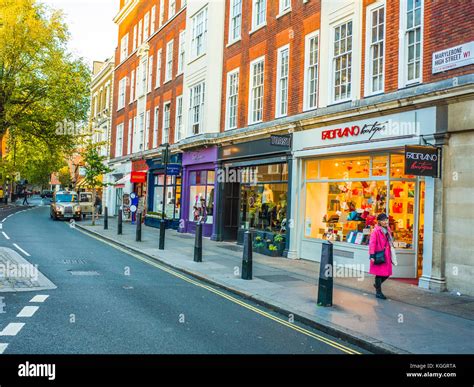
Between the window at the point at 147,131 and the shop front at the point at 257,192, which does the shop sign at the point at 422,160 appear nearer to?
the shop front at the point at 257,192

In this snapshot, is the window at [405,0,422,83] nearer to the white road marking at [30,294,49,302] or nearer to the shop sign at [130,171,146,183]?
the white road marking at [30,294,49,302]

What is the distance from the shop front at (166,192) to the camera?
82.3 ft

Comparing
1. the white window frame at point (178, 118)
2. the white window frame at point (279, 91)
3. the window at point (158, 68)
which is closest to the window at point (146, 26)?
the window at point (158, 68)

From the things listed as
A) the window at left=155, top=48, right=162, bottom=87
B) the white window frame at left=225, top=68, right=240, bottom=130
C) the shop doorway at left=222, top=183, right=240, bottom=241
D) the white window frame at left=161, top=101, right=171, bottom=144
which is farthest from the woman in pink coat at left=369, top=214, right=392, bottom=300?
the window at left=155, top=48, right=162, bottom=87

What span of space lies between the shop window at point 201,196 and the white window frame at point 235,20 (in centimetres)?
598

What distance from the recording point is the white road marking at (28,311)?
705 centimetres

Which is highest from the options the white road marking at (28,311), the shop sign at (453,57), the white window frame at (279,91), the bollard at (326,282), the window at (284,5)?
the window at (284,5)

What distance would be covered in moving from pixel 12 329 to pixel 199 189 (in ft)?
55.8

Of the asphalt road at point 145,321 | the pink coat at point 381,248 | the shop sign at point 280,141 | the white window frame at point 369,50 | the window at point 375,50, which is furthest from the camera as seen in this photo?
the shop sign at point 280,141

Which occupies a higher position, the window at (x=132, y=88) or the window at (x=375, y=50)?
the window at (x=132, y=88)

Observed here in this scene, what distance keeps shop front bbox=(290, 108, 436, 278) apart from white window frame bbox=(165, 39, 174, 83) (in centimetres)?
1460

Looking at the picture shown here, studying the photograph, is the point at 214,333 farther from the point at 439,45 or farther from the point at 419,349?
the point at 439,45

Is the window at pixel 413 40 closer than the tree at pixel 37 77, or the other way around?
the window at pixel 413 40

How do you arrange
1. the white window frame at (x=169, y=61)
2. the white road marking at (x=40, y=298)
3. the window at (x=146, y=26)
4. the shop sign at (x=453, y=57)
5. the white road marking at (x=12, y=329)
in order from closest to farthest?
the white road marking at (x=12, y=329)
the white road marking at (x=40, y=298)
the shop sign at (x=453, y=57)
the white window frame at (x=169, y=61)
the window at (x=146, y=26)
